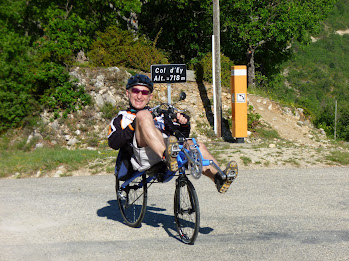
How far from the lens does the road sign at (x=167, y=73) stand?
1348 cm

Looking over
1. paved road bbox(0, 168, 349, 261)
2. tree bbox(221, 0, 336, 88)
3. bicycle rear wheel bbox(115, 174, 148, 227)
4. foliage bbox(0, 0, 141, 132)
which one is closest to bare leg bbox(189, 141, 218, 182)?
paved road bbox(0, 168, 349, 261)

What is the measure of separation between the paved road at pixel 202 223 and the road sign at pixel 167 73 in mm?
4999

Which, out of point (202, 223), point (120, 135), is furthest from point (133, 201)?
point (120, 135)

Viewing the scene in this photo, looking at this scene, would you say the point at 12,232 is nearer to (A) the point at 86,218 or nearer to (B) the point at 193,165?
(A) the point at 86,218

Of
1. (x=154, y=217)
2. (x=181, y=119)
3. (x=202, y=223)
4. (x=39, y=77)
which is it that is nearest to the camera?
(x=181, y=119)

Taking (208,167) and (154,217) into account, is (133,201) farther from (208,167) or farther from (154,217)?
(208,167)

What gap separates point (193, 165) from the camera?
506 centimetres

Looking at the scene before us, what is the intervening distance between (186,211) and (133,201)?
1196mm

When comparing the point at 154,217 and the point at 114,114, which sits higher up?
the point at 114,114

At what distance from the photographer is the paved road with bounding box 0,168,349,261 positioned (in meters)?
5.06

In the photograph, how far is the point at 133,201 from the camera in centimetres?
636

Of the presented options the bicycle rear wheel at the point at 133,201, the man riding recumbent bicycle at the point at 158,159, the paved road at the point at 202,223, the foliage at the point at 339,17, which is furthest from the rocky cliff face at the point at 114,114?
the foliage at the point at 339,17

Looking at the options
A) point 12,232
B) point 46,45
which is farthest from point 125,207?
point 46,45

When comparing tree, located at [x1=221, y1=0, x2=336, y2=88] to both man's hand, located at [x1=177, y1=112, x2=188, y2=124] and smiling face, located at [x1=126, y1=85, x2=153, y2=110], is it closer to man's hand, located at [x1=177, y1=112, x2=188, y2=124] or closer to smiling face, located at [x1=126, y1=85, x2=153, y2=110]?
smiling face, located at [x1=126, y1=85, x2=153, y2=110]
